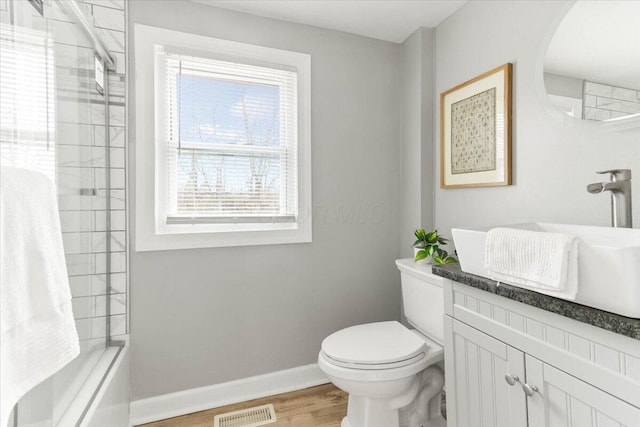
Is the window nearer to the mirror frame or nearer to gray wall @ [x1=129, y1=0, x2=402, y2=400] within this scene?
gray wall @ [x1=129, y1=0, x2=402, y2=400]

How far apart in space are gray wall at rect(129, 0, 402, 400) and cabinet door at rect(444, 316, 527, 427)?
98cm

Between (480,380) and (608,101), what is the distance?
110 centimetres

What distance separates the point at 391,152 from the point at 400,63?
63 cm

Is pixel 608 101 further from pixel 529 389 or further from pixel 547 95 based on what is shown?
pixel 529 389

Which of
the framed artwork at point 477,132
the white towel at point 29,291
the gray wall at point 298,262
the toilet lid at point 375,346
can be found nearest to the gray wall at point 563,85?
the framed artwork at point 477,132

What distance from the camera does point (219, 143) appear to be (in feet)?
6.15

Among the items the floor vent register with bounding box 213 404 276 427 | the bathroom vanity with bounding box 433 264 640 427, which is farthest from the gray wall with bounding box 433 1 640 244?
the floor vent register with bounding box 213 404 276 427

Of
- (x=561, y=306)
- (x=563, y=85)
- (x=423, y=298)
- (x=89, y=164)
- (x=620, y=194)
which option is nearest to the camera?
(x=561, y=306)

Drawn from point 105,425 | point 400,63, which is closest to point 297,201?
point 400,63

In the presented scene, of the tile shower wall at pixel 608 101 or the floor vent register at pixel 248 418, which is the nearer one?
the tile shower wall at pixel 608 101

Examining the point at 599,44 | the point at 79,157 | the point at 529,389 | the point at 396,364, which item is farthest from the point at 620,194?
the point at 79,157

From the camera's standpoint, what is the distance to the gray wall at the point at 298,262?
5.77ft

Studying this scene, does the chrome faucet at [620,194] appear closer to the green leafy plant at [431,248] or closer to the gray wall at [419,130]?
the green leafy plant at [431,248]

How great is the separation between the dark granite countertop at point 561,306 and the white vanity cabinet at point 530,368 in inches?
1.5
